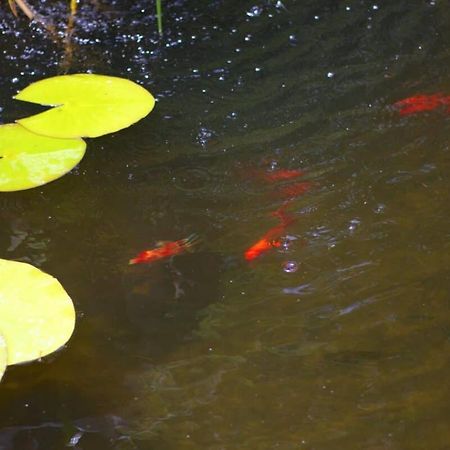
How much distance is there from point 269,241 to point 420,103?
0.63 meters

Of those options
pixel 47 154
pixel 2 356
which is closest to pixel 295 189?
pixel 47 154

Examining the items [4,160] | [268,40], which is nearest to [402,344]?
[4,160]

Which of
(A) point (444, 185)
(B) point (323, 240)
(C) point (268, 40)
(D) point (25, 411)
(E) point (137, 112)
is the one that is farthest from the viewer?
(C) point (268, 40)

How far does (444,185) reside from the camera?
5.70 ft

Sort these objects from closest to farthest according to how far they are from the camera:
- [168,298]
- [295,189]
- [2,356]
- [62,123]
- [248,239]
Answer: [2,356], [168,298], [248,239], [295,189], [62,123]

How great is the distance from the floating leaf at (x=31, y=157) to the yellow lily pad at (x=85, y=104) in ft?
0.09

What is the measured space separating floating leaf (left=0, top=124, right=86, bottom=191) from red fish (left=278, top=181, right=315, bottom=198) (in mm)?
471

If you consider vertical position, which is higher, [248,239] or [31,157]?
[31,157]

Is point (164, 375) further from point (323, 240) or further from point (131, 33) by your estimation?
point (131, 33)

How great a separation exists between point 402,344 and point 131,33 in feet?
4.53

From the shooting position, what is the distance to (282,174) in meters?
1.81

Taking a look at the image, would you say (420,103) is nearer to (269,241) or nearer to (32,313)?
(269,241)

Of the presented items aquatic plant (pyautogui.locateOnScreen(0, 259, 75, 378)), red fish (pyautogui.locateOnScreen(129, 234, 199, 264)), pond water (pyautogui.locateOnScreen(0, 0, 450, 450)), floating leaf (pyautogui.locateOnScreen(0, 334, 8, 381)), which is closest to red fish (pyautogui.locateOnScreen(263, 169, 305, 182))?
pond water (pyautogui.locateOnScreen(0, 0, 450, 450))

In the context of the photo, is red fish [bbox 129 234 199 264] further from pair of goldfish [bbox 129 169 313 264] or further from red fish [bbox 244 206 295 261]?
red fish [bbox 244 206 295 261]
